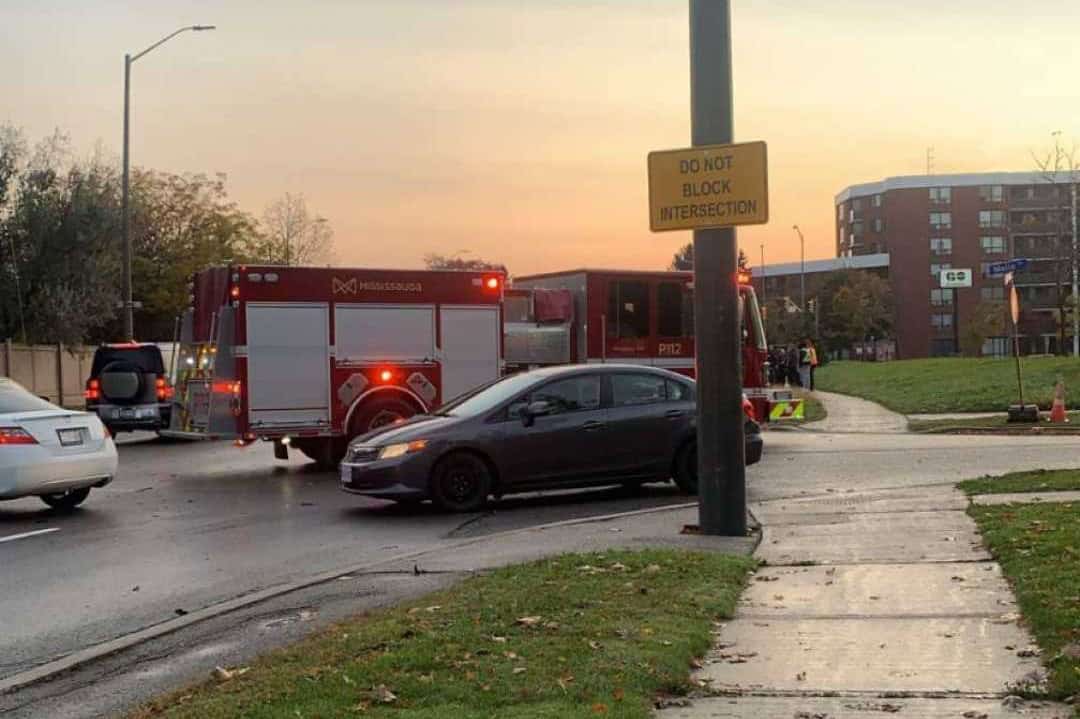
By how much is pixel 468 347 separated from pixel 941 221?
297ft

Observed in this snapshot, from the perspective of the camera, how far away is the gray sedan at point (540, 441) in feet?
40.0

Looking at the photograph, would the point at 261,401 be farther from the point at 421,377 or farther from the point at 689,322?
the point at 689,322

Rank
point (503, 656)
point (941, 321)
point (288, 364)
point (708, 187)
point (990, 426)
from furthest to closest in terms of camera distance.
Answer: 1. point (941, 321)
2. point (990, 426)
3. point (288, 364)
4. point (708, 187)
5. point (503, 656)

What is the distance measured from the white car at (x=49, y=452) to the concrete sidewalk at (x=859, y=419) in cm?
1540

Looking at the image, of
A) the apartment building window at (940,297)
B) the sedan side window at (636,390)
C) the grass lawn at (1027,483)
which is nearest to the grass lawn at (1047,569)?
the grass lawn at (1027,483)

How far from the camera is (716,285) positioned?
9.49 m

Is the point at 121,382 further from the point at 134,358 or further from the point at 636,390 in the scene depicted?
the point at 636,390

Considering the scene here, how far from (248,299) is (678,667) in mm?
11716

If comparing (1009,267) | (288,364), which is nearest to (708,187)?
(288,364)

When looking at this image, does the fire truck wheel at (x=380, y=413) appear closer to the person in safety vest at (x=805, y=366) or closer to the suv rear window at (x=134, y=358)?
the suv rear window at (x=134, y=358)

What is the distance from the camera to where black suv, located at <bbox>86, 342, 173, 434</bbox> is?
2303 centimetres

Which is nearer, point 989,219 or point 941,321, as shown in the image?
point 989,219

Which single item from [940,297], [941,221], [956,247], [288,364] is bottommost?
[288,364]

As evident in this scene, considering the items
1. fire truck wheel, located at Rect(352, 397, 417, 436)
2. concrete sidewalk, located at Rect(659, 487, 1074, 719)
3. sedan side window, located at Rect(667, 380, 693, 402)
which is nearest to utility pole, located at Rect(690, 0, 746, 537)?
concrete sidewalk, located at Rect(659, 487, 1074, 719)
